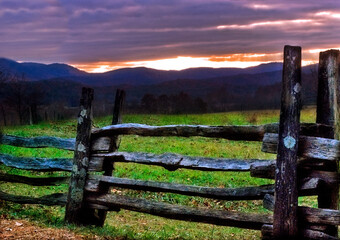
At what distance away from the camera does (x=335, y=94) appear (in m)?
6.22

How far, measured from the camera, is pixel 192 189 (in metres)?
7.05

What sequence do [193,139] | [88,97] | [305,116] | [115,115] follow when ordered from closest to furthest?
[88,97] < [115,115] < [193,139] < [305,116]

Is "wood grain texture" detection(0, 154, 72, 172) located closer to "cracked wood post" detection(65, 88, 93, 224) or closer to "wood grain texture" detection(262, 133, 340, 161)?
"cracked wood post" detection(65, 88, 93, 224)

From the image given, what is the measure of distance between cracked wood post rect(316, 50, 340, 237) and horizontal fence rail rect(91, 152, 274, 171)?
0.87m

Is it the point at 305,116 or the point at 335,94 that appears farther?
the point at 305,116

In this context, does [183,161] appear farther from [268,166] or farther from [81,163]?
[81,163]

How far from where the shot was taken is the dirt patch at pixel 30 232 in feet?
21.4

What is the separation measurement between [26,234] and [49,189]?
5381 millimetres

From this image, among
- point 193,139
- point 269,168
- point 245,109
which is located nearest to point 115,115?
point 269,168

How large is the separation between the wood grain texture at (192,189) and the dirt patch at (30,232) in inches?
43.8

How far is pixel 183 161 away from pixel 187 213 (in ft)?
2.64

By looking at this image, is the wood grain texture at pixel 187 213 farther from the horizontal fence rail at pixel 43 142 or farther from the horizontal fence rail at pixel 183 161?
the horizontal fence rail at pixel 43 142

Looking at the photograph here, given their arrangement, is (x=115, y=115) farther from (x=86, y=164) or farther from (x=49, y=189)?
(x=49, y=189)

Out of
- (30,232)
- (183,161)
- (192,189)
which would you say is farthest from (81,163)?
(192,189)
